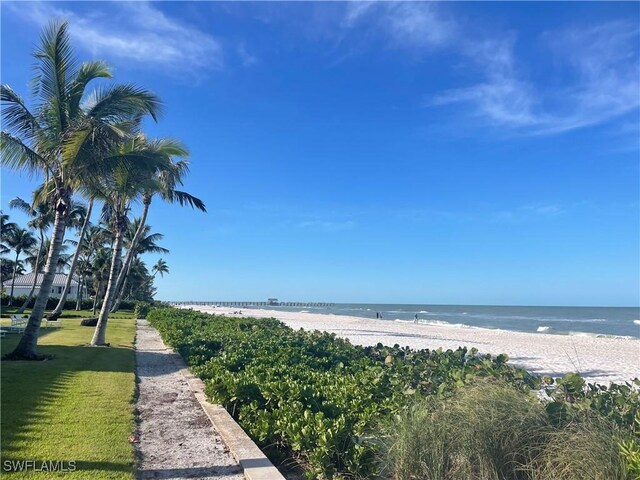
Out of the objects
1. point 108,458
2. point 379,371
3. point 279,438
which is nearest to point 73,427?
point 108,458

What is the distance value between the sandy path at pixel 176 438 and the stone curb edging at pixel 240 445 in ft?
0.25

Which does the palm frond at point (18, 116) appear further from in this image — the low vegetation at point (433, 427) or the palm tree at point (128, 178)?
the low vegetation at point (433, 427)

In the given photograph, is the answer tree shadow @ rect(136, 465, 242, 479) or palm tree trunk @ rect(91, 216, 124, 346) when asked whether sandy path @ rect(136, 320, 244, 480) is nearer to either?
tree shadow @ rect(136, 465, 242, 479)

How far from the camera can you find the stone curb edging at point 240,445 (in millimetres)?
4074

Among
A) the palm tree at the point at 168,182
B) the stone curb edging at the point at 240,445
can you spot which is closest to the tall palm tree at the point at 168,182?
the palm tree at the point at 168,182

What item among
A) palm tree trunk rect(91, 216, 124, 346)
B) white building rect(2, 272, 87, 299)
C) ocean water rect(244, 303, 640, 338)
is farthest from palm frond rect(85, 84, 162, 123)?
white building rect(2, 272, 87, 299)

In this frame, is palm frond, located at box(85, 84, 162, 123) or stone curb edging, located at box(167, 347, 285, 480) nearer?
stone curb edging, located at box(167, 347, 285, 480)

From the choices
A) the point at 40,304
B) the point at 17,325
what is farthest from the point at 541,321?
the point at 40,304

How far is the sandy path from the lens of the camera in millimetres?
4285

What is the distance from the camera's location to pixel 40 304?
10.6m

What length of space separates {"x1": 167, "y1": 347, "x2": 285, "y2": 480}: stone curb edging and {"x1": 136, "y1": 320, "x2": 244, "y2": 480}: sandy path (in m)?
0.08

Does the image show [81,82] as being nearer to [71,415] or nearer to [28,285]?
[71,415]

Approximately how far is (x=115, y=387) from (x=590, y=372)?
1344 centimetres

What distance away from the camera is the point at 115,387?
7707 mm
